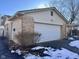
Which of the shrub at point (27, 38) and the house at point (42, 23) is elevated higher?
the house at point (42, 23)

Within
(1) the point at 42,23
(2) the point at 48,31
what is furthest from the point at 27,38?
(2) the point at 48,31

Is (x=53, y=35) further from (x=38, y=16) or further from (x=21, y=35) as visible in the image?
(x=21, y=35)

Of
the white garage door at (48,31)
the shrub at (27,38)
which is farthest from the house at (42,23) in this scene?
the shrub at (27,38)

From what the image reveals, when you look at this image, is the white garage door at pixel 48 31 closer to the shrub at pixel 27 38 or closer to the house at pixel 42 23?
A: the house at pixel 42 23

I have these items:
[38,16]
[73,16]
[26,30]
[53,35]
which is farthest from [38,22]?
[73,16]

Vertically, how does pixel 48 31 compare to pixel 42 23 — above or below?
below

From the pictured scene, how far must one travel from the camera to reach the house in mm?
16078

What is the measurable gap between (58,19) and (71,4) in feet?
55.7

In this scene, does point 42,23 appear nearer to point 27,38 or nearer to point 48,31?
point 48,31

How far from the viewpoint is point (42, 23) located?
58.0 feet

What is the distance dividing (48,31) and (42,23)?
52.5 inches

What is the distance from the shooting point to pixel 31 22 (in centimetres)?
1636

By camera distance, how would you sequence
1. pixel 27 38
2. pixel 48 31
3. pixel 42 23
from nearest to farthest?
1. pixel 27 38
2. pixel 42 23
3. pixel 48 31

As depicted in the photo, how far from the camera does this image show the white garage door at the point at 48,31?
1723 cm
